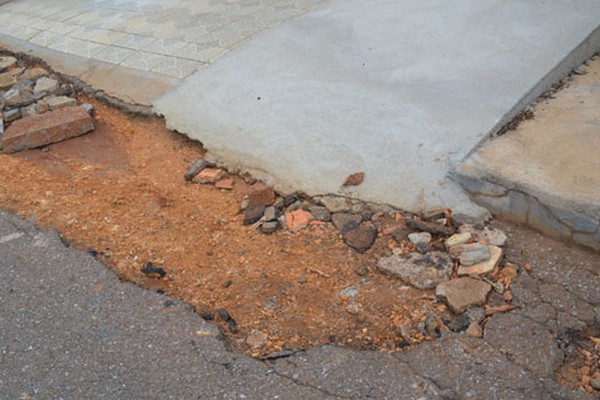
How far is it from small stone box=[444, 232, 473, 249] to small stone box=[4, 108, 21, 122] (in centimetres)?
405

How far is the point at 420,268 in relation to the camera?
310 cm

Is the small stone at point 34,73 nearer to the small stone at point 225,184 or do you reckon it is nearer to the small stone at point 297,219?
the small stone at point 225,184

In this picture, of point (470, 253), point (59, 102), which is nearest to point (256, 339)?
point (470, 253)

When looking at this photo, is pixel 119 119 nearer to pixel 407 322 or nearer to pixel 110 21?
pixel 110 21

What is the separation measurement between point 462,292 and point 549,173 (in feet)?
3.09

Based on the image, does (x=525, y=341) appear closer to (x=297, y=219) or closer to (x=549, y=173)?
(x=549, y=173)

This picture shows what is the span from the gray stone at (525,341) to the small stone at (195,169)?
232 cm

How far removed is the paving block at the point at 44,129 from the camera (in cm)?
473

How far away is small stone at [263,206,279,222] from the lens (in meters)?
3.66

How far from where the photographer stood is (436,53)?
4.87 metres

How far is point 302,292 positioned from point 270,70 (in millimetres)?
2590

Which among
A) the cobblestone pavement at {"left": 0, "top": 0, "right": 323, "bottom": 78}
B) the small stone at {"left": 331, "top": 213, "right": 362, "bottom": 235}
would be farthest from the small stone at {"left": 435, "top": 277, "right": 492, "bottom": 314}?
the cobblestone pavement at {"left": 0, "top": 0, "right": 323, "bottom": 78}

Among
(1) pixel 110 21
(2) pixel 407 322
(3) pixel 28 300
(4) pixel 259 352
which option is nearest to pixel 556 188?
(2) pixel 407 322

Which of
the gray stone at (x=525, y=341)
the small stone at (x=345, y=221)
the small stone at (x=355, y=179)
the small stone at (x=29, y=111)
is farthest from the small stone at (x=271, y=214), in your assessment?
the small stone at (x=29, y=111)
